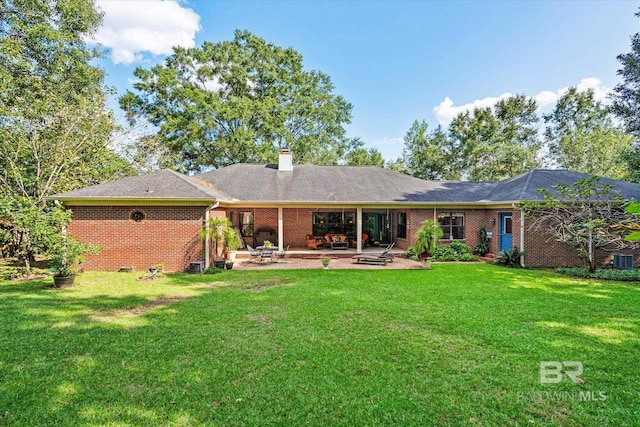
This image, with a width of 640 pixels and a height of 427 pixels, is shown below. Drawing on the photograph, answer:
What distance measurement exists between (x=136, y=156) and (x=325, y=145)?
18397mm

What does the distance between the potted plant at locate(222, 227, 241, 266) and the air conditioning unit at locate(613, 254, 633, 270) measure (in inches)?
586

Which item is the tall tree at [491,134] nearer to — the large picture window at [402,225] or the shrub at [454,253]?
the large picture window at [402,225]

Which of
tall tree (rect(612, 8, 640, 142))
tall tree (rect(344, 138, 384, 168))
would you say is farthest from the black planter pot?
tall tree (rect(344, 138, 384, 168))

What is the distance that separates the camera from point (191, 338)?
17.1 feet

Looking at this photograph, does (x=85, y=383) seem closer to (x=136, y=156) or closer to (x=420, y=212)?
(x=420, y=212)

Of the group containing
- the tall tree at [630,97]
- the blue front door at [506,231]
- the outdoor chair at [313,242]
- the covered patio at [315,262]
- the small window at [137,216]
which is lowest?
the covered patio at [315,262]

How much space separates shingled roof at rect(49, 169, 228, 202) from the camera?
10.5 metres

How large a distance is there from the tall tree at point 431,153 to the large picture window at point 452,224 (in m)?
17.6

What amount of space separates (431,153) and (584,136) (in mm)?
13042

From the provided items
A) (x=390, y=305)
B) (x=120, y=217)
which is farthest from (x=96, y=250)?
(x=390, y=305)

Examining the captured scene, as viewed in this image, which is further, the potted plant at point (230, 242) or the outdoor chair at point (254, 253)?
the outdoor chair at point (254, 253)

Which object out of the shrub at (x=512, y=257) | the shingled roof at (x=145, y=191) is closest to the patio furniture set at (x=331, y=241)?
the shingled roof at (x=145, y=191)

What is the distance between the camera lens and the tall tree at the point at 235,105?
25.0m

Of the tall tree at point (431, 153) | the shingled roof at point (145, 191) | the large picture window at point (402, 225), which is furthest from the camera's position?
the tall tree at point (431, 153)
